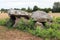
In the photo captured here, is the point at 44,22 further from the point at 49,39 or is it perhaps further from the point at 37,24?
the point at 49,39

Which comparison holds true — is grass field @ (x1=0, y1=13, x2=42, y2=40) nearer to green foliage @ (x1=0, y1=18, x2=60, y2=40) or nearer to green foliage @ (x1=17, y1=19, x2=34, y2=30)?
green foliage @ (x1=0, y1=18, x2=60, y2=40)

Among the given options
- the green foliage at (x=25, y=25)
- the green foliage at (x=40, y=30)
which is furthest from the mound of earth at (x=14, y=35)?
the green foliage at (x=25, y=25)

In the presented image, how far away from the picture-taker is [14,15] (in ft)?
38.0

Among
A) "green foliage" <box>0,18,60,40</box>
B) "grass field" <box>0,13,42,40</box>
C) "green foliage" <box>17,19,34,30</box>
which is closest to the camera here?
"grass field" <box>0,13,42,40</box>

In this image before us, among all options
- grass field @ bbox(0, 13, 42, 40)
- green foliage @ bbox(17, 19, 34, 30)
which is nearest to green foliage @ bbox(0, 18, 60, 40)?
green foliage @ bbox(17, 19, 34, 30)

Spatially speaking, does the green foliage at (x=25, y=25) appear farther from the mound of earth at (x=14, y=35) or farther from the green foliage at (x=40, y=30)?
the mound of earth at (x=14, y=35)

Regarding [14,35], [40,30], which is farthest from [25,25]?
[14,35]

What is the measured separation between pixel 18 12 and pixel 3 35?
2501 millimetres

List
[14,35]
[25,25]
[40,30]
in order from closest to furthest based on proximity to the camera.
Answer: [14,35], [40,30], [25,25]

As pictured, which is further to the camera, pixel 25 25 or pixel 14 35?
pixel 25 25

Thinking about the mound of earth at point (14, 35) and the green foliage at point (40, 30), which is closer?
the mound of earth at point (14, 35)

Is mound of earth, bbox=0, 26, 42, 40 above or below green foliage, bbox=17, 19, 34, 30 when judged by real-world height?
below

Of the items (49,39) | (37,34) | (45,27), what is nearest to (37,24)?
(45,27)

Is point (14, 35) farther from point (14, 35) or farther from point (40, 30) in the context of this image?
point (40, 30)
